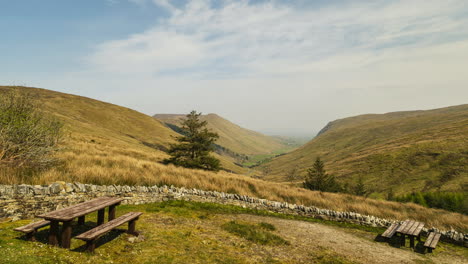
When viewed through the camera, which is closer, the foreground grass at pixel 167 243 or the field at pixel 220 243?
the foreground grass at pixel 167 243

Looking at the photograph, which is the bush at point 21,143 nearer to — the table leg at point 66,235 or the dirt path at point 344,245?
the table leg at point 66,235

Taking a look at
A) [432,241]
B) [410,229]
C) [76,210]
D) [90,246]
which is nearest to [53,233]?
[76,210]

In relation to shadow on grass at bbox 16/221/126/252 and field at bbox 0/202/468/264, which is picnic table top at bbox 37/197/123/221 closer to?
field at bbox 0/202/468/264

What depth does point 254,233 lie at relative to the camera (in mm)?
9578

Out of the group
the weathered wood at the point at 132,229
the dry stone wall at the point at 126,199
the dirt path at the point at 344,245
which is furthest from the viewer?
the dirt path at the point at 344,245

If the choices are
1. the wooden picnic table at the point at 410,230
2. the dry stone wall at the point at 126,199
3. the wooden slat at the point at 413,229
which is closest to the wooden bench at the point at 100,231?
the dry stone wall at the point at 126,199

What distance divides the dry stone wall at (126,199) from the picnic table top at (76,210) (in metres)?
2.36

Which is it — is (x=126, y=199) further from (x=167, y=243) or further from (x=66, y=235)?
(x=66, y=235)

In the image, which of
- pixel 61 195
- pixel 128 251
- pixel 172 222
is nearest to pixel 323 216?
pixel 172 222

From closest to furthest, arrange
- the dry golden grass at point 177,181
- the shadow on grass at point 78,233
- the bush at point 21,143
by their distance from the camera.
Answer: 1. the shadow on grass at point 78,233
2. the bush at point 21,143
3. the dry golden grass at point 177,181

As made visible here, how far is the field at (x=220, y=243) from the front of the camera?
6.03m

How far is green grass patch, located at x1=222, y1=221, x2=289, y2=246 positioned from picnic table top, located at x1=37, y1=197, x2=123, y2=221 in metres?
4.59

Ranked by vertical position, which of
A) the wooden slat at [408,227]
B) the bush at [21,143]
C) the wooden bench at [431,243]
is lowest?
the wooden bench at [431,243]

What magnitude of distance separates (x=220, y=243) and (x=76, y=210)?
179 inches
